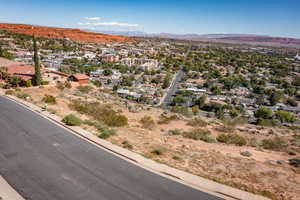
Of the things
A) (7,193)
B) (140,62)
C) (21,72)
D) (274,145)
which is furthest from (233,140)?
(140,62)

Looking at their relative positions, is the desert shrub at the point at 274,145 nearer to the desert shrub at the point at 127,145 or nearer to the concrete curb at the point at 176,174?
the concrete curb at the point at 176,174

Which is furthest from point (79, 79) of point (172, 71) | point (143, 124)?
point (172, 71)

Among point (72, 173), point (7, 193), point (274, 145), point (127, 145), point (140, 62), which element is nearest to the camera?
point (7, 193)

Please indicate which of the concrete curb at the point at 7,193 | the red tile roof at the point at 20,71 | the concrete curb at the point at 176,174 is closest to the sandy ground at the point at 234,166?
the concrete curb at the point at 176,174

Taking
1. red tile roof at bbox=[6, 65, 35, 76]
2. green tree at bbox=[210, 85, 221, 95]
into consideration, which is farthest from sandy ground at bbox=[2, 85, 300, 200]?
green tree at bbox=[210, 85, 221, 95]

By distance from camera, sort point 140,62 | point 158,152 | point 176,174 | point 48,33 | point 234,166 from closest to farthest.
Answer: point 176,174 < point 234,166 < point 158,152 < point 140,62 < point 48,33

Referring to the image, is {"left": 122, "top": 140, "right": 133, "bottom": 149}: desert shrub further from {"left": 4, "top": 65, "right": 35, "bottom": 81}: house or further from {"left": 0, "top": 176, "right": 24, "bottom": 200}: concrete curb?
{"left": 4, "top": 65, "right": 35, "bottom": 81}: house

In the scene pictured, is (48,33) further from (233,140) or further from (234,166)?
(234,166)

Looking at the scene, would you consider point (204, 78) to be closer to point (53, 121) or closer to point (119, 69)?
point (119, 69)
